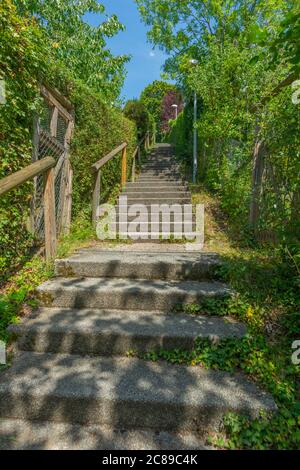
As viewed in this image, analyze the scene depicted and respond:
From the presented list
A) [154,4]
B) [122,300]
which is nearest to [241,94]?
[122,300]

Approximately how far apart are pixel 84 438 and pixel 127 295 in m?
1.09

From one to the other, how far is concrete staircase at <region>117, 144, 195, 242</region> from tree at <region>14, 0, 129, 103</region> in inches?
97.4

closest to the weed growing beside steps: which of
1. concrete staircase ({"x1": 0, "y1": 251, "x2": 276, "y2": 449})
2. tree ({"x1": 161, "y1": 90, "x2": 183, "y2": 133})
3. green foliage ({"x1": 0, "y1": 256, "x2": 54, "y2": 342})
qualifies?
green foliage ({"x1": 0, "y1": 256, "x2": 54, "y2": 342})

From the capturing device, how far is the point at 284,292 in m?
2.35

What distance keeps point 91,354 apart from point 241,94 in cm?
519

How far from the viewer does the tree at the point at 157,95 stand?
2044 centimetres

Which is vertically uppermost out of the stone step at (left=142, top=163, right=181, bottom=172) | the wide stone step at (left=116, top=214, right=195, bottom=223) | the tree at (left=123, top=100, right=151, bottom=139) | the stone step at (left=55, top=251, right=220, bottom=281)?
the tree at (left=123, top=100, right=151, bottom=139)

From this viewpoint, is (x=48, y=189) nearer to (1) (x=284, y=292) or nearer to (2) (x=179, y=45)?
(1) (x=284, y=292)

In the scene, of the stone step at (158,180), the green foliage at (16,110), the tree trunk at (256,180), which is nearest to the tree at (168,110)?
the stone step at (158,180)

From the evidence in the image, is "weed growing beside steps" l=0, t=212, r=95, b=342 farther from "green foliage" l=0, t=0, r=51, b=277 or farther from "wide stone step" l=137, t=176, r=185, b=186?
"wide stone step" l=137, t=176, r=185, b=186

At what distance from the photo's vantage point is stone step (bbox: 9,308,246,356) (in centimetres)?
203

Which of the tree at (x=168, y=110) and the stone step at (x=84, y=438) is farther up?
the tree at (x=168, y=110)

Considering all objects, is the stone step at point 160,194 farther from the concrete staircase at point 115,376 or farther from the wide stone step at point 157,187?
the concrete staircase at point 115,376

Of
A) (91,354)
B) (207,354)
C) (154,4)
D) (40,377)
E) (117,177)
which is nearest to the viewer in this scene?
(40,377)
